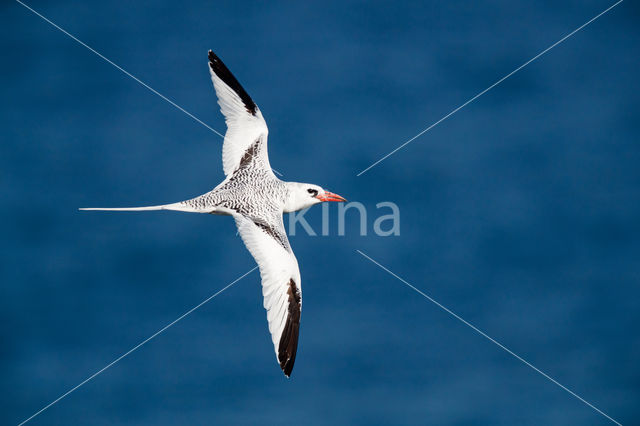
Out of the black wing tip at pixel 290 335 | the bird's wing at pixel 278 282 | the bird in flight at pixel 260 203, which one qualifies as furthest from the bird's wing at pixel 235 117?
the black wing tip at pixel 290 335

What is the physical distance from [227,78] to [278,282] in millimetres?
5783

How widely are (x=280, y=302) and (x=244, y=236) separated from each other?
134cm

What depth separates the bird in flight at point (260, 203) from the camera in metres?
13.2

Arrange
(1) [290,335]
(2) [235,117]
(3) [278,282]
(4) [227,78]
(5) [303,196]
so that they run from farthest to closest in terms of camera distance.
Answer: (4) [227,78]
(2) [235,117]
(5) [303,196]
(3) [278,282]
(1) [290,335]

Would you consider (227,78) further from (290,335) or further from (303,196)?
(290,335)

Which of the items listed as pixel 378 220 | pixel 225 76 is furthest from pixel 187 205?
pixel 378 220

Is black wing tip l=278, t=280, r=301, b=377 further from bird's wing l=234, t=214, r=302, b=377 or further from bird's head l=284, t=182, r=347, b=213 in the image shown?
bird's head l=284, t=182, r=347, b=213

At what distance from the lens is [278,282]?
529 inches

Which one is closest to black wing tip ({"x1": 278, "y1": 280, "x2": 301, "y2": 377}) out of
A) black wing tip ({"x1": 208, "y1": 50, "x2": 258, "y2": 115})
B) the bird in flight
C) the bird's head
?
the bird in flight

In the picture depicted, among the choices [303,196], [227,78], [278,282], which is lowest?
[278,282]

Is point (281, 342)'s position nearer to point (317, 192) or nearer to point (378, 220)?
point (317, 192)

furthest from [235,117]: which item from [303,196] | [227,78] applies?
[303,196]

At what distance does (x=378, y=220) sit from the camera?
66.3 feet

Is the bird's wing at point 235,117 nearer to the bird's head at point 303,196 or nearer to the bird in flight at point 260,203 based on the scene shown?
the bird in flight at point 260,203
